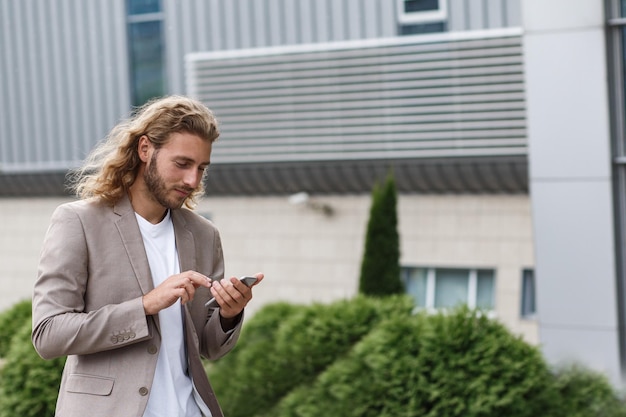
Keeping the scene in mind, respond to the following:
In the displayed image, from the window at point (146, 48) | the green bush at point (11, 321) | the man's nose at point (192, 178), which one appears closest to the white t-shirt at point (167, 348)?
the man's nose at point (192, 178)

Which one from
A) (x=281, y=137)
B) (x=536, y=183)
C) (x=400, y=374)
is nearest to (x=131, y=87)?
(x=281, y=137)

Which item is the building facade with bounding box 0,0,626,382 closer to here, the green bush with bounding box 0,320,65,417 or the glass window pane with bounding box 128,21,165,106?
the glass window pane with bounding box 128,21,165,106

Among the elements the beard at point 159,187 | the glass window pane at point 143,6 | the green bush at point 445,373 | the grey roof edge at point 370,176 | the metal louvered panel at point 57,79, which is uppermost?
the glass window pane at point 143,6

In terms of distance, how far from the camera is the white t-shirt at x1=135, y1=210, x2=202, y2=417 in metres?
2.78

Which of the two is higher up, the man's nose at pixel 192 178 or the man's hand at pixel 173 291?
the man's nose at pixel 192 178

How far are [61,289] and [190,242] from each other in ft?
1.43

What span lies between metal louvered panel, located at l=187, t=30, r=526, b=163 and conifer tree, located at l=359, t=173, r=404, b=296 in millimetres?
2587

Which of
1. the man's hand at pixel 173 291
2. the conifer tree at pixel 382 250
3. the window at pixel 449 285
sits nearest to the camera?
the man's hand at pixel 173 291

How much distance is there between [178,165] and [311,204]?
465 inches

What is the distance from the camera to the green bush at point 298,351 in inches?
288

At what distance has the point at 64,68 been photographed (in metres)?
16.3

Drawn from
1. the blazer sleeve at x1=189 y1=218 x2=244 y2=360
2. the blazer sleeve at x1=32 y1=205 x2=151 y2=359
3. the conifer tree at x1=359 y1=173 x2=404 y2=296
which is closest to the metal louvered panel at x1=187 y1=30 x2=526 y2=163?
the conifer tree at x1=359 y1=173 x2=404 y2=296

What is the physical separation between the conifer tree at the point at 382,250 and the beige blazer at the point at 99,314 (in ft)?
24.4

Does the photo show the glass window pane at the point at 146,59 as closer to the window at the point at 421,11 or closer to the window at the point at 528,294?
the window at the point at 421,11
